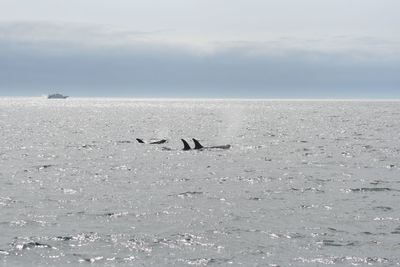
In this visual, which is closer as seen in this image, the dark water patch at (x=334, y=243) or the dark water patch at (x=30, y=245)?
the dark water patch at (x=30, y=245)

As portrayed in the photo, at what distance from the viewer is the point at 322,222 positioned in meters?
25.7

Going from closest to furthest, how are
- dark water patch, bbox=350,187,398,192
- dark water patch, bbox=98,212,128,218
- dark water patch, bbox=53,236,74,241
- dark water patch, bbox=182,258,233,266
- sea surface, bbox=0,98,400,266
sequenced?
dark water patch, bbox=182,258,233,266, sea surface, bbox=0,98,400,266, dark water patch, bbox=53,236,74,241, dark water patch, bbox=98,212,128,218, dark water patch, bbox=350,187,398,192

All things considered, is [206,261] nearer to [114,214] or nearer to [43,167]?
[114,214]

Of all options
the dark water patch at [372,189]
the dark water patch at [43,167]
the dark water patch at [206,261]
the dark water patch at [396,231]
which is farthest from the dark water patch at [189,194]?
the dark water patch at [43,167]

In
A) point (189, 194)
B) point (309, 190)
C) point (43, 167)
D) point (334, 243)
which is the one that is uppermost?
point (334, 243)

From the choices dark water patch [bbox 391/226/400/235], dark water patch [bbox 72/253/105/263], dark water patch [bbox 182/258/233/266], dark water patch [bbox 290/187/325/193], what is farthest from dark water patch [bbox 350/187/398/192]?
dark water patch [bbox 72/253/105/263]

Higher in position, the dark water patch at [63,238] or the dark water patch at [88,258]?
the dark water patch at [88,258]

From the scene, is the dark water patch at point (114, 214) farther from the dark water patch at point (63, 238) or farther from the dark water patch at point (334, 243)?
the dark water patch at point (334, 243)

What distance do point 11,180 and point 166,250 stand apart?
819 inches

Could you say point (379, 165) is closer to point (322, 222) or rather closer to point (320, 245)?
point (322, 222)

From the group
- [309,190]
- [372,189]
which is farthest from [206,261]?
[372,189]

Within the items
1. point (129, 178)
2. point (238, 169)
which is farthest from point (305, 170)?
point (129, 178)

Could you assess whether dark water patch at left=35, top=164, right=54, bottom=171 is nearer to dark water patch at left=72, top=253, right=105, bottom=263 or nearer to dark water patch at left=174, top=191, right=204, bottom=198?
dark water patch at left=174, top=191, right=204, bottom=198

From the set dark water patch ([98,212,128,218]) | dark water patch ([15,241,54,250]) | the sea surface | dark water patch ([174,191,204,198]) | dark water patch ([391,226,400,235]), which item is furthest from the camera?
dark water patch ([174,191,204,198])
